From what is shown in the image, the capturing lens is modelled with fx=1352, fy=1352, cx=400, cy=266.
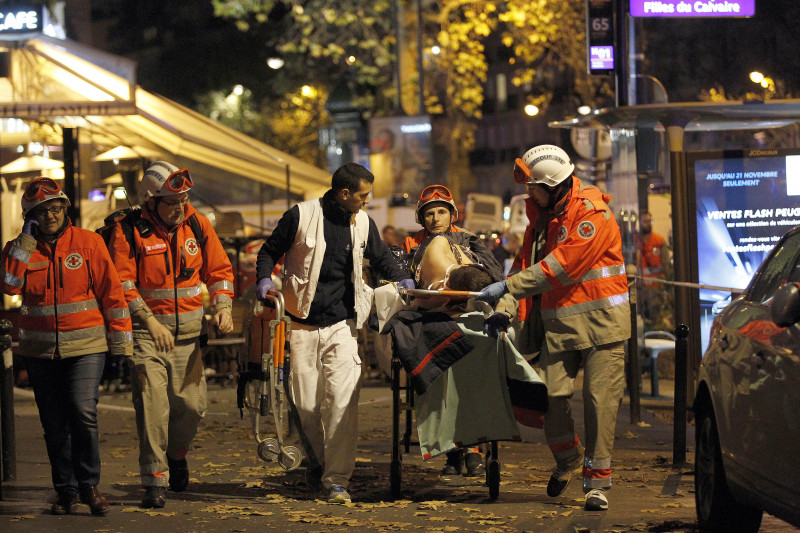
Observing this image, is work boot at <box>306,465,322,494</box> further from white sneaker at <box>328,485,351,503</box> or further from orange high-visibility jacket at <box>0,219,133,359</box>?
orange high-visibility jacket at <box>0,219,133,359</box>

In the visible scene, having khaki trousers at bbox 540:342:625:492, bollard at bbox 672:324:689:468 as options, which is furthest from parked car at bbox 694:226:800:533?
bollard at bbox 672:324:689:468

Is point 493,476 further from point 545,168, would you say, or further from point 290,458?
point 545,168

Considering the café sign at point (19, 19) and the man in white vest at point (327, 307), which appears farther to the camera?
the café sign at point (19, 19)

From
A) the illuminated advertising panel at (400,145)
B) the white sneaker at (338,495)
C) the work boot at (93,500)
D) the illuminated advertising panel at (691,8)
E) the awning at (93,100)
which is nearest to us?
the work boot at (93,500)

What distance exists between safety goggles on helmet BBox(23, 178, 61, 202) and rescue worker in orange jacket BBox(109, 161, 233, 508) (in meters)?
0.50

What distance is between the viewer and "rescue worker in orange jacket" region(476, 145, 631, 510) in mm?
7613

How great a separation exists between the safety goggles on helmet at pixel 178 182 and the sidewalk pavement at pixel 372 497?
188 cm

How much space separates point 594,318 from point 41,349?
3123 mm

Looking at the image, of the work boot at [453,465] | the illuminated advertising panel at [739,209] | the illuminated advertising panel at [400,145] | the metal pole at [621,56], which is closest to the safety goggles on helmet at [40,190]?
the work boot at [453,465]

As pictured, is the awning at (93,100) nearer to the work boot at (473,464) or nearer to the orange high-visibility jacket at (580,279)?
the work boot at (473,464)

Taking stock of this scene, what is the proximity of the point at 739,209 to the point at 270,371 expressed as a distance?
5.48 metres

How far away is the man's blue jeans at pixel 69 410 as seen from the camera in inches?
300

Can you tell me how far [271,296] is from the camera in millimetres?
7898

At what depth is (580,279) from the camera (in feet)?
25.3
